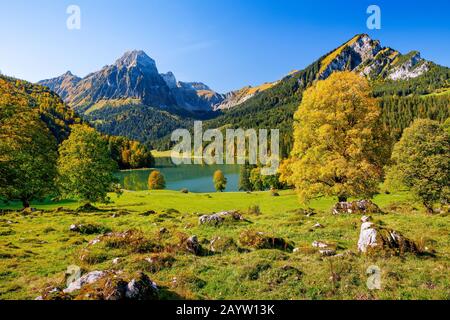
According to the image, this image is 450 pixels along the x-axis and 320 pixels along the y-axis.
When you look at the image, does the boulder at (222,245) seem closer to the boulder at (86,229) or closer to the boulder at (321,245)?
the boulder at (321,245)

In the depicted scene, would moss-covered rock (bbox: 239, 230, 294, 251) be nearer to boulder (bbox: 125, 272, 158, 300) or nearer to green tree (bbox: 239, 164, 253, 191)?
boulder (bbox: 125, 272, 158, 300)

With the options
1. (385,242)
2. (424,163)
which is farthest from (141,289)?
(424,163)

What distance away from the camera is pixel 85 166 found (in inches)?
1882

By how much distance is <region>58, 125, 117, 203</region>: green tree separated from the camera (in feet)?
155

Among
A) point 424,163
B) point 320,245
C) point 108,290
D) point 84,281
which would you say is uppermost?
point 424,163

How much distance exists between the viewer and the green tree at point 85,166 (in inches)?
1855

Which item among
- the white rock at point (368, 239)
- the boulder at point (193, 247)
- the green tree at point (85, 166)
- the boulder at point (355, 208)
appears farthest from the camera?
the green tree at point (85, 166)

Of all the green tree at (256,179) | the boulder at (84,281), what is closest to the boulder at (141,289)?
the boulder at (84,281)

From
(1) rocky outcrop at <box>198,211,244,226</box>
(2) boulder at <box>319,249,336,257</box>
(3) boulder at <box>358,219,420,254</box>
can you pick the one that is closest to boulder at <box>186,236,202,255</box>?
(2) boulder at <box>319,249,336,257</box>

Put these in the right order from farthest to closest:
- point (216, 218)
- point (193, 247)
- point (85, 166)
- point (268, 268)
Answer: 1. point (85, 166)
2. point (216, 218)
3. point (193, 247)
4. point (268, 268)

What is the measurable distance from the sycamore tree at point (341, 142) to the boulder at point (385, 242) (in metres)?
12.8

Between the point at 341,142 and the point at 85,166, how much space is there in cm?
3851

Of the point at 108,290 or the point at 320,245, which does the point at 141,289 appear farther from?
the point at 320,245
